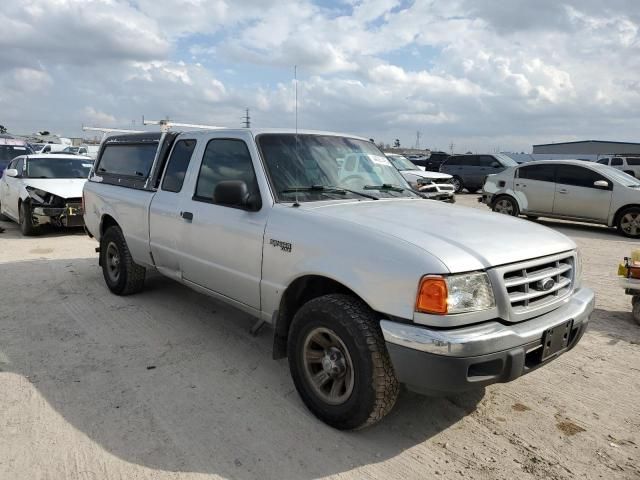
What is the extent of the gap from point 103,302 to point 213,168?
2417mm

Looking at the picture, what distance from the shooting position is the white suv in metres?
24.8

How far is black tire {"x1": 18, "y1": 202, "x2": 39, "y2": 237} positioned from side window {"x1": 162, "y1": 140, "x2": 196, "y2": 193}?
6.48m

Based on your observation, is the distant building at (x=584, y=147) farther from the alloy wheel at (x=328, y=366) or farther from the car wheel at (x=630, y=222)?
the alloy wheel at (x=328, y=366)

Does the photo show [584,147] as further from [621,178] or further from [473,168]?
[621,178]

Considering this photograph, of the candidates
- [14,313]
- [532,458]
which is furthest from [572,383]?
[14,313]

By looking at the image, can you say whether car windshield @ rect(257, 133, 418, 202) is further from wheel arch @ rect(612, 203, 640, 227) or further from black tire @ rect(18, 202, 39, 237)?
wheel arch @ rect(612, 203, 640, 227)

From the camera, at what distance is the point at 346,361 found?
9.80 ft

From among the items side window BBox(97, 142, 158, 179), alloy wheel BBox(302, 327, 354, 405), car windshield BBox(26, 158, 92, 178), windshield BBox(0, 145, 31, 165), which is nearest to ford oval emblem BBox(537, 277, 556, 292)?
alloy wheel BBox(302, 327, 354, 405)

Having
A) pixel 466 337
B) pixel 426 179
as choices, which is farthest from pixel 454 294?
pixel 426 179

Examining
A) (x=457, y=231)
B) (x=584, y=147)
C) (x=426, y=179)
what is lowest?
(x=426, y=179)

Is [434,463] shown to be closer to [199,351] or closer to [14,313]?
[199,351]

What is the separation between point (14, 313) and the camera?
5184 mm

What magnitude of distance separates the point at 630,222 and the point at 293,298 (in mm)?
10159

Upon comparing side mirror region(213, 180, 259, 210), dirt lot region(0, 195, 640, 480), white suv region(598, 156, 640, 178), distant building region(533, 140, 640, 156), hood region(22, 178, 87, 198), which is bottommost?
dirt lot region(0, 195, 640, 480)
